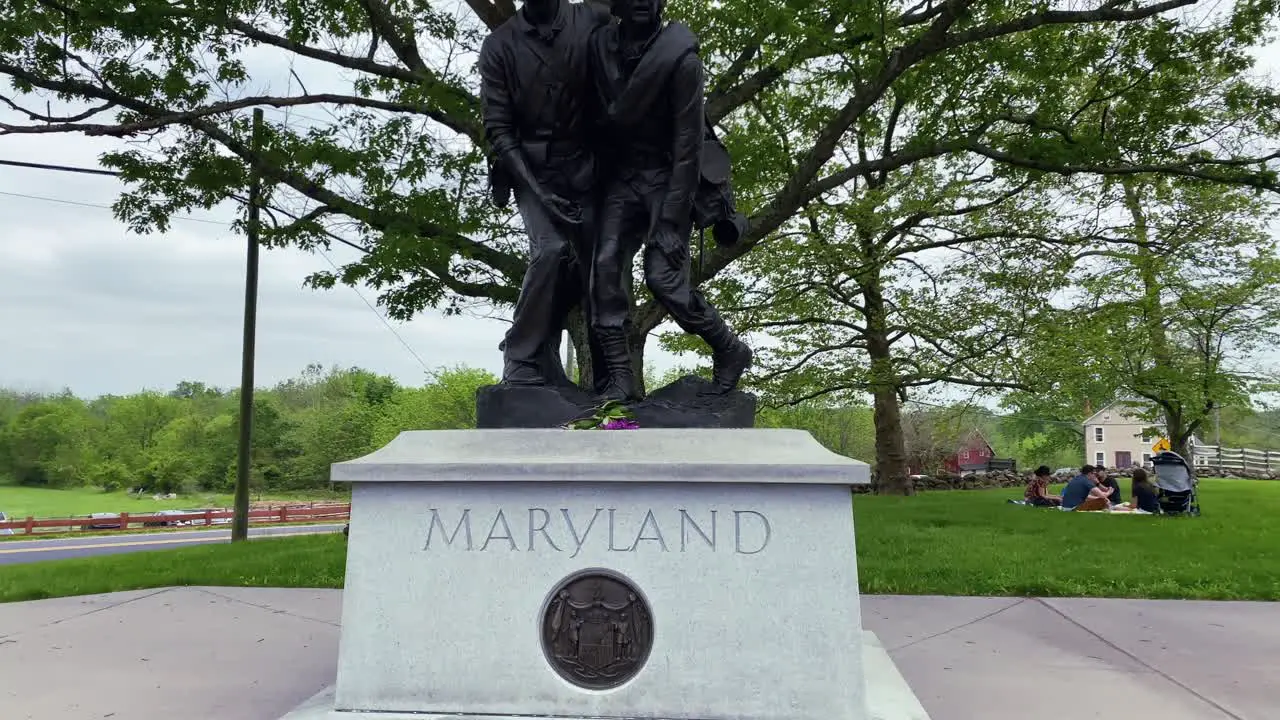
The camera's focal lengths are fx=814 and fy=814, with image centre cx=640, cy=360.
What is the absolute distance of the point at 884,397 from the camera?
1966 cm

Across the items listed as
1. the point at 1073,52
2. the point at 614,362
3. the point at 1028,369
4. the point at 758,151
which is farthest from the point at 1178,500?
the point at 614,362

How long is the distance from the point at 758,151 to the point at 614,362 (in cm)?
799

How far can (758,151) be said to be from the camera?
451 inches

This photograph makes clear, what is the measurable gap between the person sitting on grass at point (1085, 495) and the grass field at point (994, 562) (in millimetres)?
1710

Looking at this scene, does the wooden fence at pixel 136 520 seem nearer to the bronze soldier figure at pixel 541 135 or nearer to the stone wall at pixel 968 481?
the stone wall at pixel 968 481

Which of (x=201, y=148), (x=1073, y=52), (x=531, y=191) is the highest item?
(x=1073, y=52)

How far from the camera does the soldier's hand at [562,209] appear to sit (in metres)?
4.16

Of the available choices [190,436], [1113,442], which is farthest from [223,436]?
[1113,442]

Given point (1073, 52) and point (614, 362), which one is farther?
point (1073, 52)

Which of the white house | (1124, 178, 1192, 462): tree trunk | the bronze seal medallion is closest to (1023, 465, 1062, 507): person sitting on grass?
(1124, 178, 1192, 462): tree trunk

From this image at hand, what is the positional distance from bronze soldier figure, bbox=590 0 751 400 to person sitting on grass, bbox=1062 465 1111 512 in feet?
43.3

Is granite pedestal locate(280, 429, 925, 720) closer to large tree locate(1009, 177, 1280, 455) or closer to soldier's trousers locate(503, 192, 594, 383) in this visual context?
soldier's trousers locate(503, 192, 594, 383)

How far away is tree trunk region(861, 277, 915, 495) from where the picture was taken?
1752 cm

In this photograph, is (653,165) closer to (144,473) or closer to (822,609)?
(822,609)
